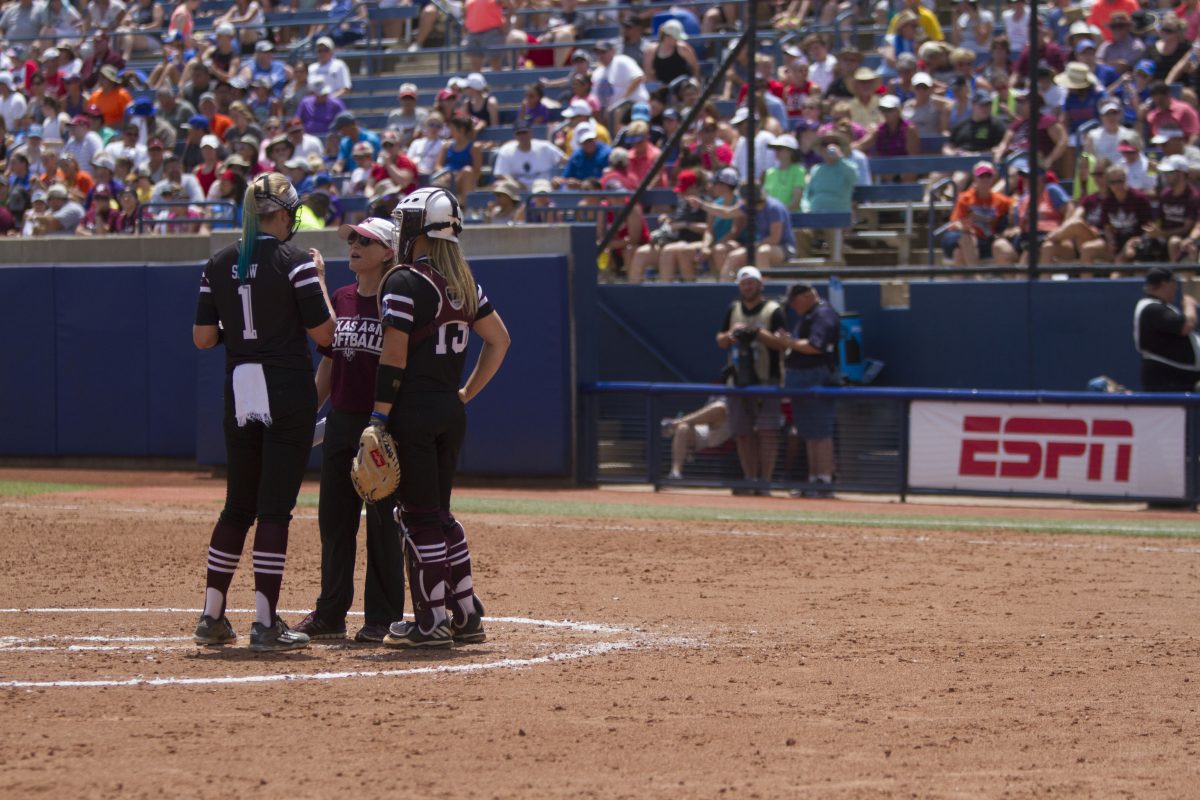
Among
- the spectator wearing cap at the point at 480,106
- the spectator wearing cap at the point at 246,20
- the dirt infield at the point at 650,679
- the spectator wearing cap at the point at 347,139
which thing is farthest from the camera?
the spectator wearing cap at the point at 246,20

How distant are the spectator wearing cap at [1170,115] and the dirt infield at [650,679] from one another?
5.61 m

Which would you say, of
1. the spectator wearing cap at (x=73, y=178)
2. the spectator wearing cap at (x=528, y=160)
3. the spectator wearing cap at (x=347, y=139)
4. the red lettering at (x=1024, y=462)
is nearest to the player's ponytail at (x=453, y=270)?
the red lettering at (x=1024, y=462)

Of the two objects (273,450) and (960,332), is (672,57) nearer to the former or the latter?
(960,332)

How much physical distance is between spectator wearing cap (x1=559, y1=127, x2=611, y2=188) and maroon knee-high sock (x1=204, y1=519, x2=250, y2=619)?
11907 millimetres

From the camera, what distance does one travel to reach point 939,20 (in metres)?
20.8

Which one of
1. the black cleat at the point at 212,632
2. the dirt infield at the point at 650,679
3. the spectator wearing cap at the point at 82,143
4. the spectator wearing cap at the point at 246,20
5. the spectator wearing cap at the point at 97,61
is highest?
the spectator wearing cap at the point at 246,20

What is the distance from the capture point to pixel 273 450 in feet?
24.0

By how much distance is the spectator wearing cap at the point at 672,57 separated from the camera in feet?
66.7

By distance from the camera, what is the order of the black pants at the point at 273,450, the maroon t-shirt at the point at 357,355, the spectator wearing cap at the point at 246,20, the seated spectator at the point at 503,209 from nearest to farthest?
the black pants at the point at 273,450
the maroon t-shirt at the point at 357,355
the seated spectator at the point at 503,209
the spectator wearing cap at the point at 246,20

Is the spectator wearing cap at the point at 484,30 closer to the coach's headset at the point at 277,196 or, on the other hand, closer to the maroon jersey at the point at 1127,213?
the maroon jersey at the point at 1127,213

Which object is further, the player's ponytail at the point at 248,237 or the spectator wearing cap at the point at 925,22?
the spectator wearing cap at the point at 925,22

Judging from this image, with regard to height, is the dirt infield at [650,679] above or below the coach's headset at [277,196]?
Answer: below

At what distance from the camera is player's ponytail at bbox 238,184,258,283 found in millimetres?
7273

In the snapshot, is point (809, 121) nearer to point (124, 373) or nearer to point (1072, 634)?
point (124, 373)
